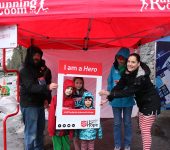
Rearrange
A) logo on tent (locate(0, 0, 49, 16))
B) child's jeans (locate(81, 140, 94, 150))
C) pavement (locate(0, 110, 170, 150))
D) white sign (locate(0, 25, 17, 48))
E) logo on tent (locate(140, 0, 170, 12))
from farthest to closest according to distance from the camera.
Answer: pavement (locate(0, 110, 170, 150)) < child's jeans (locate(81, 140, 94, 150)) < white sign (locate(0, 25, 17, 48)) < logo on tent (locate(0, 0, 49, 16)) < logo on tent (locate(140, 0, 170, 12))

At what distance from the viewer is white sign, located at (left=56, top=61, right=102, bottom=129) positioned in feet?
15.2

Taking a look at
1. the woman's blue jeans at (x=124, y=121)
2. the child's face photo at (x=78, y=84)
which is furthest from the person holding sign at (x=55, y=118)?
the woman's blue jeans at (x=124, y=121)

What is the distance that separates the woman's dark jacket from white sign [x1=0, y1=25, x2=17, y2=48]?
57.3 inches

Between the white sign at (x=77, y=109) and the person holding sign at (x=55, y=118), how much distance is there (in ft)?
0.19

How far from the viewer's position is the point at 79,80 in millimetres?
4902

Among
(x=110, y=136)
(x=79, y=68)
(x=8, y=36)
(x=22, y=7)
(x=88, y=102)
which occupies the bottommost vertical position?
(x=110, y=136)

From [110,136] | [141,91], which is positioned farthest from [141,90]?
[110,136]

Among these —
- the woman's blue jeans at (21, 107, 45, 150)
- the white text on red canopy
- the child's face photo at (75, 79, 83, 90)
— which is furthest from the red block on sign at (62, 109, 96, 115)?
the woman's blue jeans at (21, 107, 45, 150)

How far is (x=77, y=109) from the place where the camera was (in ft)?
15.6

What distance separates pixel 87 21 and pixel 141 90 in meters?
1.59

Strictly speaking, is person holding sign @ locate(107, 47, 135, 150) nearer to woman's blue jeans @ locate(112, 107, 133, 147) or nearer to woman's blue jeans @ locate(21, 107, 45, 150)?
woman's blue jeans @ locate(112, 107, 133, 147)

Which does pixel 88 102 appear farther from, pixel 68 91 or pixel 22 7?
pixel 22 7

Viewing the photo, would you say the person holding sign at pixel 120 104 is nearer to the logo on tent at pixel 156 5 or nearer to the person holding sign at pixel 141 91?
the person holding sign at pixel 141 91

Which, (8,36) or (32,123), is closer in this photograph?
(8,36)
